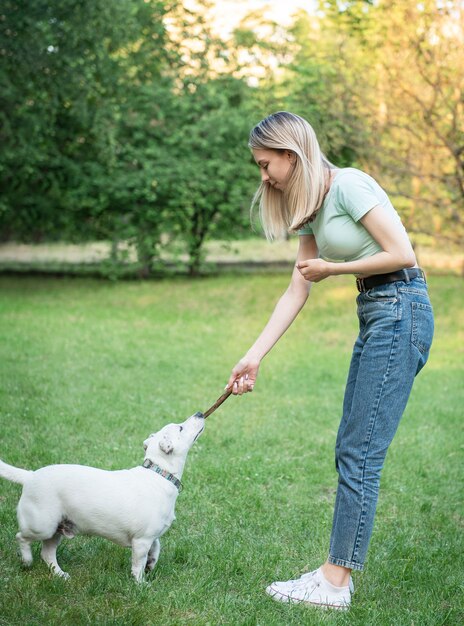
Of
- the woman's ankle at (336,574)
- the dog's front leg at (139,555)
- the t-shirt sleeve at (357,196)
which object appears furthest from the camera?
the dog's front leg at (139,555)

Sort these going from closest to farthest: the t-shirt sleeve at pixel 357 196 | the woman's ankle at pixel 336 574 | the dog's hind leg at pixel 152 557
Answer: the t-shirt sleeve at pixel 357 196 < the woman's ankle at pixel 336 574 < the dog's hind leg at pixel 152 557

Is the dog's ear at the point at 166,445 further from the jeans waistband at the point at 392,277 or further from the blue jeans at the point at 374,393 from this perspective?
the jeans waistband at the point at 392,277

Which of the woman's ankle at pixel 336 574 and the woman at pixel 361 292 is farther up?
the woman at pixel 361 292

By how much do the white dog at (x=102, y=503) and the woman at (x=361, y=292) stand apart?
2.63 ft

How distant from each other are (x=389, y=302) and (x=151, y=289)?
14506 mm

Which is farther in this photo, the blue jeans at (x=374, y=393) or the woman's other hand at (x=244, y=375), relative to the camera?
the woman's other hand at (x=244, y=375)

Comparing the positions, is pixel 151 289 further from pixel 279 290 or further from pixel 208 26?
pixel 208 26

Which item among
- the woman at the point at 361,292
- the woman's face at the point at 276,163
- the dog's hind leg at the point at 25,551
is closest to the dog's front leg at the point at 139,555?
the dog's hind leg at the point at 25,551

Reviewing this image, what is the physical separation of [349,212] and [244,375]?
0.98 metres

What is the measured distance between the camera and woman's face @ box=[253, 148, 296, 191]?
3.39m

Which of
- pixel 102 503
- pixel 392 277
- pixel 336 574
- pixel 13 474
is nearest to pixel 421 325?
pixel 392 277

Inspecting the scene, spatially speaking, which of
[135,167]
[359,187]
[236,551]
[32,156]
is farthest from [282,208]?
[135,167]

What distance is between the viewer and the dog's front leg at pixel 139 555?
3.61m

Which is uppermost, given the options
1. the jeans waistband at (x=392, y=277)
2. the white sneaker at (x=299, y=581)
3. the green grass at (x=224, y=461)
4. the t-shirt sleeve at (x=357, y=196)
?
the t-shirt sleeve at (x=357, y=196)
